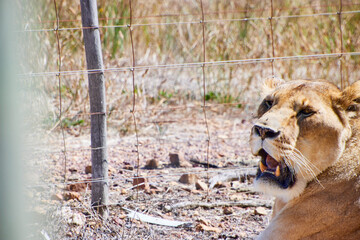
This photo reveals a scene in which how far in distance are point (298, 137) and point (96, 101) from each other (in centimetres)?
166

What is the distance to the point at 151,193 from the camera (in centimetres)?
454

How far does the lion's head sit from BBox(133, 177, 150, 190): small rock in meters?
1.66

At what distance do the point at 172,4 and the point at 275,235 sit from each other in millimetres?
6489

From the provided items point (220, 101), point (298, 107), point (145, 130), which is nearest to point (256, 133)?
point (298, 107)

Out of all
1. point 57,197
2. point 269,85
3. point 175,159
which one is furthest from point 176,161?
point 269,85

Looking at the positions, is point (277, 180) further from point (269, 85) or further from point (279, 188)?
point (269, 85)

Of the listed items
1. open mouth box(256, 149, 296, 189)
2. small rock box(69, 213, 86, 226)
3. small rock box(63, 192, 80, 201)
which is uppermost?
open mouth box(256, 149, 296, 189)

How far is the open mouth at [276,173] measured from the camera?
3.03 metres

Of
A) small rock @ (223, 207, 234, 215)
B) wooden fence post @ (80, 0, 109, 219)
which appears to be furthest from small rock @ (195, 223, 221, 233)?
wooden fence post @ (80, 0, 109, 219)

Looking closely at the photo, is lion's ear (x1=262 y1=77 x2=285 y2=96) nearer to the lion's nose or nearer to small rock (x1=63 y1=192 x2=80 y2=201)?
the lion's nose

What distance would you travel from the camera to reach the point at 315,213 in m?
2.94

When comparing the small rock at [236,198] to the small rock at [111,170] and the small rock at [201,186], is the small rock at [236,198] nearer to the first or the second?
the small rock at [201,186]

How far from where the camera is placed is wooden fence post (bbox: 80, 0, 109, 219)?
386 cm

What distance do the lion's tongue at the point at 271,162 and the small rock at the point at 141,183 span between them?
170cm
